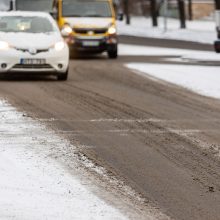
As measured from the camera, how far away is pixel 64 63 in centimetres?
1886

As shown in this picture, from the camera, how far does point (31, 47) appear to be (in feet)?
60.5

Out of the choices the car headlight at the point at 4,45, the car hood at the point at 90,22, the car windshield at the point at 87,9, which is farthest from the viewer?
the car windshield at the point at 87,9

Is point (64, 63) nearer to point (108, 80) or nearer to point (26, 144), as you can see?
point (108, 80)

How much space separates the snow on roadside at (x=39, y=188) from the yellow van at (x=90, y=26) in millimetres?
17289

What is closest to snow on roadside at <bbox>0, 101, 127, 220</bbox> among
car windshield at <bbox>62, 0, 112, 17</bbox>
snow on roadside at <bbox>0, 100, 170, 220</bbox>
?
snow on roadside at <bbox>0, 100, 170, 220</bbox>

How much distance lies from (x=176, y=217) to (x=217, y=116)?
6.40 m

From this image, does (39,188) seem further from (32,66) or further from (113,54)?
(113,54)

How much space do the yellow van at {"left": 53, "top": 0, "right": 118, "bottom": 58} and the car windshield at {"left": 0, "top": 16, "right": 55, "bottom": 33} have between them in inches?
315

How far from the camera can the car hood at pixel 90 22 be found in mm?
27688

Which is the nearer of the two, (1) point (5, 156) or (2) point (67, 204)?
(2) point (67, 204)

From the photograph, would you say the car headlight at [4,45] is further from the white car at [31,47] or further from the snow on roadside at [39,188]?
the snow on roadside at [39,188]

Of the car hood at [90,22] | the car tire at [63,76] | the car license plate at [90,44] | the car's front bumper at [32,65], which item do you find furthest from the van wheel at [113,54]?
the car's front bumper at [32,65]

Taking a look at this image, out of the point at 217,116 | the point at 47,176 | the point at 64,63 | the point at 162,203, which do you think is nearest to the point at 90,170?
the point at 47,176

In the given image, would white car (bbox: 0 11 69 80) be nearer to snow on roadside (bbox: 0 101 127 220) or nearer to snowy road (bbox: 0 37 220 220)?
snowy road (bbox: 0 37 220 220)
